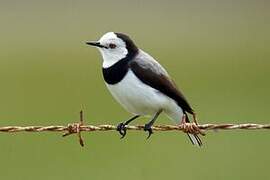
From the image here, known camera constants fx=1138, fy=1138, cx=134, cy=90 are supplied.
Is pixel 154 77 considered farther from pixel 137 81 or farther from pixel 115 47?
pixel 115 47

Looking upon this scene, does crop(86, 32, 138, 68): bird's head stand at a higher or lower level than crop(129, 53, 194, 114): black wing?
higher

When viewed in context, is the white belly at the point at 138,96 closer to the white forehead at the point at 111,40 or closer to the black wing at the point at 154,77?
the black wing at the point at 154,77

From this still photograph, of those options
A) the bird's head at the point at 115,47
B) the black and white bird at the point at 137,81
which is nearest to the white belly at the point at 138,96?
the black and white bird at the point at 137,81

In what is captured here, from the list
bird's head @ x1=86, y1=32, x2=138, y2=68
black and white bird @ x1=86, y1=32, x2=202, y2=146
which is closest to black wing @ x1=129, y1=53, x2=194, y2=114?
black and white bird @ x1=86, y1=32, x2=202, y2=146

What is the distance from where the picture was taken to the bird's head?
848 centimetres

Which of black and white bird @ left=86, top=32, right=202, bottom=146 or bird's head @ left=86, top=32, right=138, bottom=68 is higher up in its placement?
bird's head @ left=86, top=32, right=138, bottom=68

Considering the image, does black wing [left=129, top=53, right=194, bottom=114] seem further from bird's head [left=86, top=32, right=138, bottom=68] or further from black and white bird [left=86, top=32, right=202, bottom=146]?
bird's head [left=86, top=32, right=138, bottom=68]

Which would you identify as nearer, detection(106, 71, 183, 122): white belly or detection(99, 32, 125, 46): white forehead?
detection(106, 71, 183, 122): white belly

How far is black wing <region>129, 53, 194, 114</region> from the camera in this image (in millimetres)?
8312

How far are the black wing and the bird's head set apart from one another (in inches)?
5.2

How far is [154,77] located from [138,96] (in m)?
0.19

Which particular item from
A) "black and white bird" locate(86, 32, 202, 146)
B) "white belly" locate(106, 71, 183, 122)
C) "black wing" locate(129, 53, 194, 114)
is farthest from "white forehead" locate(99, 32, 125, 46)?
"white belly" locate(106, 71, 183, 122)

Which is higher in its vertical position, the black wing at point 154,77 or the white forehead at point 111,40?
the white forehead at point 111,40

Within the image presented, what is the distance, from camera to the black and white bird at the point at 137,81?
8.28 m
